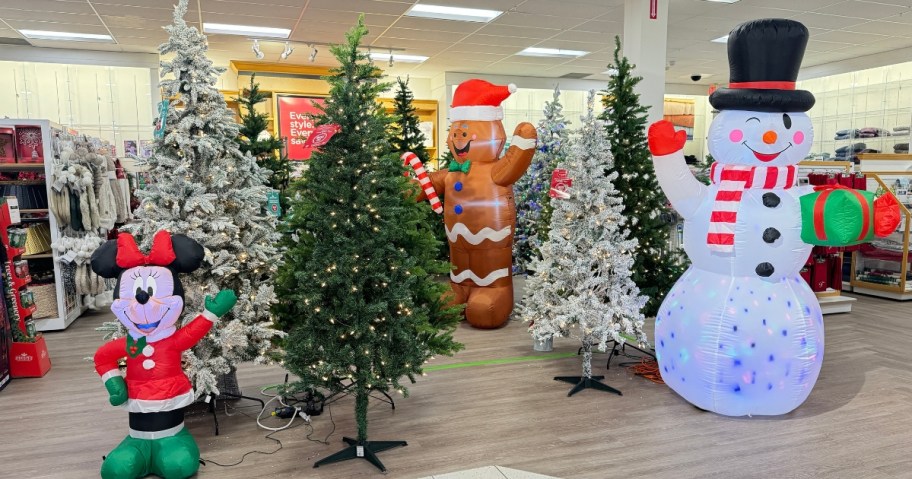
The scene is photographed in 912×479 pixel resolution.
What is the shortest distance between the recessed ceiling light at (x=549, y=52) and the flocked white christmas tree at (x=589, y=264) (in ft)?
21.3

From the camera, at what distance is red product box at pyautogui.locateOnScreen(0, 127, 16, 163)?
5355mm

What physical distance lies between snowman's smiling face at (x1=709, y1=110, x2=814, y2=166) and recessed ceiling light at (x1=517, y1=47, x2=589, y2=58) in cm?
704

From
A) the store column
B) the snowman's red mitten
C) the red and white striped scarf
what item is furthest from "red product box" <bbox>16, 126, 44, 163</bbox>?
the store column

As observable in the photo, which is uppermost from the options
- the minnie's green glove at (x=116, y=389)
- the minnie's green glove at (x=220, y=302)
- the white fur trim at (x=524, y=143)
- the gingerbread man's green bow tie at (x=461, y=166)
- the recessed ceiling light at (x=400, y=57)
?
the recessed ceiling light at (x=400, y=57)

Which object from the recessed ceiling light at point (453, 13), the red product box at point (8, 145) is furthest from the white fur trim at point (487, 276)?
the red product box at point (8, 145)

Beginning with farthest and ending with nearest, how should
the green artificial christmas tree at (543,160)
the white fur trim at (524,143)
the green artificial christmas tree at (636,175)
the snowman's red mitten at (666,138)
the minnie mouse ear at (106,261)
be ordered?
1. the green artificial christmas tree at (543,160)
2. the white fur trim at (524,143)
3. the green artificial christmas tree at (636,175)
4. the snowman's red mitten at (666,138)
5. the minnie mouse ear at (106,261)

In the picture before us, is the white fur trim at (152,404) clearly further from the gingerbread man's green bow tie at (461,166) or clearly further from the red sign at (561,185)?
the gingerbread man's green bow tie at (461,166)

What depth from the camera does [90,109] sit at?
1016 centimetres

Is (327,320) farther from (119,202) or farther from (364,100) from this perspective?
(119,202)

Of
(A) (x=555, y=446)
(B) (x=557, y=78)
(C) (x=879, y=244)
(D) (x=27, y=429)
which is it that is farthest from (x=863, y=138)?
(D) (x=27, y=429)

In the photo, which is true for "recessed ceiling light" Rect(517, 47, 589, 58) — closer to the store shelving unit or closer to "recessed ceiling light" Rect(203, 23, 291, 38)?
"recessed ceiling light" Rect(203, 23, 291, 38)

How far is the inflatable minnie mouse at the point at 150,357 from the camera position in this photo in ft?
9.00

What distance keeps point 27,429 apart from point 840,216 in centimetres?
461

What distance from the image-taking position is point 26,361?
4.25 metres
